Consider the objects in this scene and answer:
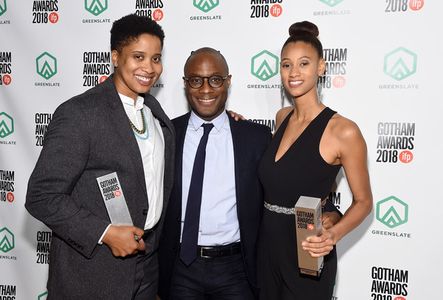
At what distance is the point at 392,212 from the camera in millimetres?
2396

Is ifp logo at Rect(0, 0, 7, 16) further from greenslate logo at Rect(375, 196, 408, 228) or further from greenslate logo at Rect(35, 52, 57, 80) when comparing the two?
greenslate logo at Rect(375, 196, 408, 228)

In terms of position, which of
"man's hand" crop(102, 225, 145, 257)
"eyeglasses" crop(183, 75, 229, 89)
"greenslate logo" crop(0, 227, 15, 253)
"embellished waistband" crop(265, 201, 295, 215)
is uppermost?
"eyeglasses" crop(183, 75, 229, 89)

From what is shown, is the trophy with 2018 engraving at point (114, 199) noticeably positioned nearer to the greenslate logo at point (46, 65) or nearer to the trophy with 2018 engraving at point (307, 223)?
the trophy with 2018 engraving at point (307, 223)

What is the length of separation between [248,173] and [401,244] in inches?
43.1

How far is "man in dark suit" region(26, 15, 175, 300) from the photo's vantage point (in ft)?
4.80

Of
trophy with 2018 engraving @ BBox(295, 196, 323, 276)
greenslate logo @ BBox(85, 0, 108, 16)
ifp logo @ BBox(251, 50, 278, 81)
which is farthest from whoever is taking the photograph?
greenslate logo @ BBox(85, 0, 108, 16)

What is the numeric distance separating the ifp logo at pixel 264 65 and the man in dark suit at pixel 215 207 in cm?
50

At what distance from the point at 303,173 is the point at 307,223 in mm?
365

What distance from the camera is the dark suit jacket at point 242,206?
6.41ft

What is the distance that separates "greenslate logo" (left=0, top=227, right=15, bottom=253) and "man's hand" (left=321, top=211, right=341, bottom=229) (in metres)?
2.35

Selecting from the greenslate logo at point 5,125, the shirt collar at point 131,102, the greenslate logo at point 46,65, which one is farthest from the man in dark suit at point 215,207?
the greenslate logo at point 5,125

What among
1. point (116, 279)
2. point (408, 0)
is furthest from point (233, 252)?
point (408, 0)

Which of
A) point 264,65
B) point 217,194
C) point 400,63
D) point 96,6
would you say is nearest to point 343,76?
point 400,63

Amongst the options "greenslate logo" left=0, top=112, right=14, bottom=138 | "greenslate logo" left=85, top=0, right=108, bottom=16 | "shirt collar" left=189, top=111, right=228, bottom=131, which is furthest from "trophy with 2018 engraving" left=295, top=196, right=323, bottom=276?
"greenslate logo" left=0, top=112, right=14, bottom=138
